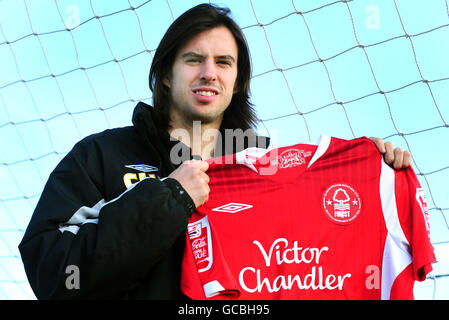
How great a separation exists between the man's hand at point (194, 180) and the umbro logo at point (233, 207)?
6cm

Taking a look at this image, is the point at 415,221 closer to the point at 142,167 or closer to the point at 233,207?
the point at 233,207

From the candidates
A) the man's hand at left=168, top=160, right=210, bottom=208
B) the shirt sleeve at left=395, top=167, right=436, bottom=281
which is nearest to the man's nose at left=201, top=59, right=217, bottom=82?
the man's hand at left=168, top=160, right=210, bottom=208

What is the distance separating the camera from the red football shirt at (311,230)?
1.22m

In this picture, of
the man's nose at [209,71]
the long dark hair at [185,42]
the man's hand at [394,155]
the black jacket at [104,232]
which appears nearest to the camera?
the black jacket at [104,232]

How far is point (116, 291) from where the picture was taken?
3.77 ft

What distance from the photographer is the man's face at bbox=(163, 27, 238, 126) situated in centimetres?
141

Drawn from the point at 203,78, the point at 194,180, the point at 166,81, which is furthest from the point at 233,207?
the point at 166,81

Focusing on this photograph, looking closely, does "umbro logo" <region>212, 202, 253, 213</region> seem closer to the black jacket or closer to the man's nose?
the black jacket

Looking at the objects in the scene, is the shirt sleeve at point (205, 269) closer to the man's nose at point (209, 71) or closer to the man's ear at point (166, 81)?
the man's nose at point (209, 71)

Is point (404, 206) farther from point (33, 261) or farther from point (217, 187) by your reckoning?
point (33, 261)

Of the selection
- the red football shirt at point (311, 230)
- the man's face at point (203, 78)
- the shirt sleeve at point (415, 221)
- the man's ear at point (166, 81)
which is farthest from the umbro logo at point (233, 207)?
the man's ear at point (166, 81)

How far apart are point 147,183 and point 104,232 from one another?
0.14m
